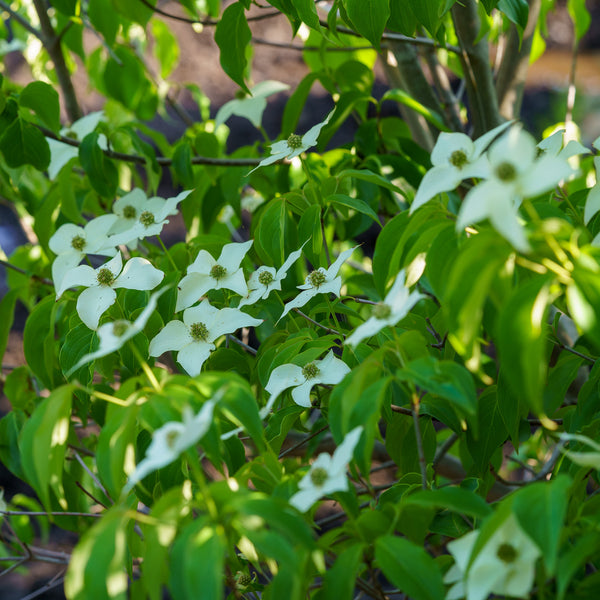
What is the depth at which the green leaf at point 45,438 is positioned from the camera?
1.64ft

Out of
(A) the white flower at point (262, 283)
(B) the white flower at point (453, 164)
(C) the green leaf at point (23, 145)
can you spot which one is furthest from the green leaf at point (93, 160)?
(B) the white flower at point (453, 164)

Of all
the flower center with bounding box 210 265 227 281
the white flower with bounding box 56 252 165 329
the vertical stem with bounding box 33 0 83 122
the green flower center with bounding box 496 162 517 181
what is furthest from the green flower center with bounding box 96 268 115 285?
the vertical stem with bounding box 33 0 83 122

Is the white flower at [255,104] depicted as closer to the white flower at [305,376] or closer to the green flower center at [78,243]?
the green flower center at [78,243]

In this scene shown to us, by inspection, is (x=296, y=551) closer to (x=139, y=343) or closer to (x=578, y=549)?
(x=578, y=549)

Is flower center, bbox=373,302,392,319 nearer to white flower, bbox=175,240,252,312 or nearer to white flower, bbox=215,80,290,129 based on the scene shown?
white flower, bbox=175,240,252,312

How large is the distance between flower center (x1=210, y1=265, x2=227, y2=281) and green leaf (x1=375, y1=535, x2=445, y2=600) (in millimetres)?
375

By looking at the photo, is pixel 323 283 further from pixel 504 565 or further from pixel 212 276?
pixel 504 565

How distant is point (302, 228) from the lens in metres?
0.76

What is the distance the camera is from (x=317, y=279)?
74cm

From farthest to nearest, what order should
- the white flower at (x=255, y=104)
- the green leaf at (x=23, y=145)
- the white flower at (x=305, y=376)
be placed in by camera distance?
the white flower at (x=255, y=104) → the green leaf at (x=23, y=145) → the white flower at (x=305, y=376)

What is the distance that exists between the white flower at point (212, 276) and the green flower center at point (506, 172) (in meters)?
0.37

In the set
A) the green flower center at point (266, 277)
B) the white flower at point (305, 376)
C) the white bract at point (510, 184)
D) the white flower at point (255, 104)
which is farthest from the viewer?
the white flower at point (255, 104)

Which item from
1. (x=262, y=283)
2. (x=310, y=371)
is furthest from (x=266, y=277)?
(x=310, y=371)

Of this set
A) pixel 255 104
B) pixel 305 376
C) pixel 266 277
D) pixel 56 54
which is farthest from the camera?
pixel 56 54
